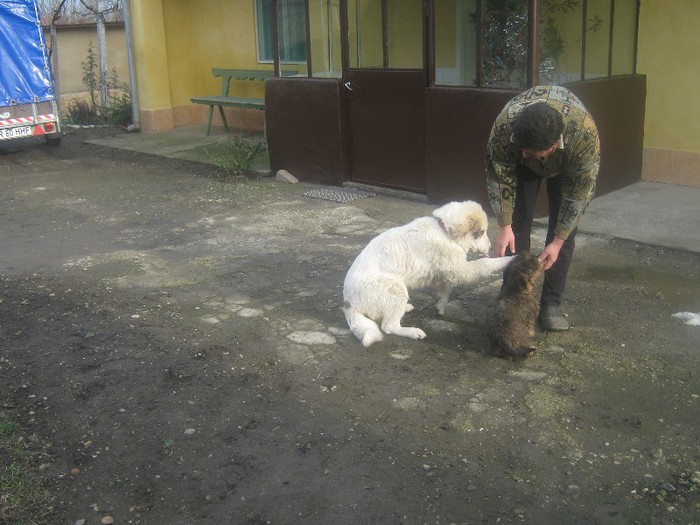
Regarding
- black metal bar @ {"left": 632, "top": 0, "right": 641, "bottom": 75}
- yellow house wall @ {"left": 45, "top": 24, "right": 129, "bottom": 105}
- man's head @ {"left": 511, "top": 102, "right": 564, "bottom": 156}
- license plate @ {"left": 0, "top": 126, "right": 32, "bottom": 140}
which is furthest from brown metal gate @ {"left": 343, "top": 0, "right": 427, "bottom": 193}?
yellow house wall @ {"left": 45, "top": 24, "right": 129, "bottom": 105}

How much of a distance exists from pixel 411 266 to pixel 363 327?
53cm

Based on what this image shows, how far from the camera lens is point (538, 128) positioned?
3.83m

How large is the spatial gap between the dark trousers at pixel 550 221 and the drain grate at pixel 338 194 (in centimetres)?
407

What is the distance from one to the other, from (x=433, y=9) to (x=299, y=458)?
580 centimetres

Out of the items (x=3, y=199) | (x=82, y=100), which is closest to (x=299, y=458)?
(x=3, y=199)

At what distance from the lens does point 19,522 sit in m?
3.21

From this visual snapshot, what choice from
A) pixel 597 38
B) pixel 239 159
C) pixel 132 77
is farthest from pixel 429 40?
pixel 132 77

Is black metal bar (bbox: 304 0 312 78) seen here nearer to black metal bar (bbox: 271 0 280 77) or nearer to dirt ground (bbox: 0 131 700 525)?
black metal bar (bbox: 271 0 280 77)

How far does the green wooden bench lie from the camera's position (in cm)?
1249

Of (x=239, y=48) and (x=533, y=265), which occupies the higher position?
(x=239, y=48)

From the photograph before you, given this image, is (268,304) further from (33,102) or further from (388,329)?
(33,102)

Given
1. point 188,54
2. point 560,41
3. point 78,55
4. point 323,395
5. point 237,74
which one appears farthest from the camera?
point 78,55

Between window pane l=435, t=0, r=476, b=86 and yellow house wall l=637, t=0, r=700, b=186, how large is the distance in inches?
81.1

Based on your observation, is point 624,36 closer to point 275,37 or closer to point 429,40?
point 429,40
